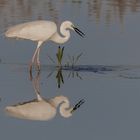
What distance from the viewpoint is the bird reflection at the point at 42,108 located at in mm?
9812

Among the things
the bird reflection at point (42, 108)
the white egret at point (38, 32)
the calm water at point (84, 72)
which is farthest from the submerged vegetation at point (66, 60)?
the bird reflection at point (42, 108)

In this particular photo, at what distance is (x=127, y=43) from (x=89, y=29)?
1.17 metres

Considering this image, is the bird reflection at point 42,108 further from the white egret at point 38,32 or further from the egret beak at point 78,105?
the white egret at point 38,32

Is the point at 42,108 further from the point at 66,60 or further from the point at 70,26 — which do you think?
the point at 66,60

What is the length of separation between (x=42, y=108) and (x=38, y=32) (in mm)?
2961

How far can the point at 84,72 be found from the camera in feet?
41.3

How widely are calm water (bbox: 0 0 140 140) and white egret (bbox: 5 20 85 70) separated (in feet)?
1.03

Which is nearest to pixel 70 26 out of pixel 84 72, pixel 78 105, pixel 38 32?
pixel 38 32

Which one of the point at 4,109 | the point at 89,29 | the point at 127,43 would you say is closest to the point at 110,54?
the point at 127,43

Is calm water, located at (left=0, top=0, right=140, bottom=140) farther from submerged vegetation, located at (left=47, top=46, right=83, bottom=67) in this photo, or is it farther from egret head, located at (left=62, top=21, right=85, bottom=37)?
egret head, located at (left=62, top=21, right=85, bottom=37)

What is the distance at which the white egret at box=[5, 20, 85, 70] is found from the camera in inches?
500

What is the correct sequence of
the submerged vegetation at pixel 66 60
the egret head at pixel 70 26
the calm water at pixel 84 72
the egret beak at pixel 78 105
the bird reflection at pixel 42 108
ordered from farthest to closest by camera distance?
the egret head at pixel 70 26, the submerged vegetation at pixel 66 60, the egret beak at pixel 78 105, the bird reflection at pixel 42 108, the calm water at pixel 84 72

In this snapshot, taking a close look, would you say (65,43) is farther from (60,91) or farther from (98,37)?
(60,91)

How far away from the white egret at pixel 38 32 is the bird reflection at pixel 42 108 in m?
2.10
